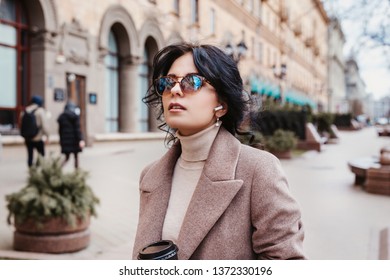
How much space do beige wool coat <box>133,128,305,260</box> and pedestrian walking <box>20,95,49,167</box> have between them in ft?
16.9

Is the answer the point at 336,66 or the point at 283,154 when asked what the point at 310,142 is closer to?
the point at 283,154

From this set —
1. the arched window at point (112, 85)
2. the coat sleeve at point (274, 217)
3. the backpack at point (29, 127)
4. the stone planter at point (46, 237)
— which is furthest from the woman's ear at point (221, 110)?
the backpack at point (29, 127)

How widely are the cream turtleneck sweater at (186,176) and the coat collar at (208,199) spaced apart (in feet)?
0.07

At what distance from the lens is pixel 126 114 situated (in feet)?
16.9

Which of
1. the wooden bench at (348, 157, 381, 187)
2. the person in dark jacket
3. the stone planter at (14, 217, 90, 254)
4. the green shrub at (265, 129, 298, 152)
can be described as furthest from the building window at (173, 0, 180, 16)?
the green shrub at (265, 129, 298, 152)

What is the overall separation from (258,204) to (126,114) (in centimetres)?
398

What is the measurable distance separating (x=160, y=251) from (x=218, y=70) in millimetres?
548

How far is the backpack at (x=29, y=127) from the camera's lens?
20.9ft

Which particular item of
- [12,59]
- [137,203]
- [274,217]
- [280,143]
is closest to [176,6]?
[137,203]

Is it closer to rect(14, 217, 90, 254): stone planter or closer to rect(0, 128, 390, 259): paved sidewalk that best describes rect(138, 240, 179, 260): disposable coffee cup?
rect(0, 128, 390, 259): paved sidewalk

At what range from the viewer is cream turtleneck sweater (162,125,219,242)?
4.72 feet

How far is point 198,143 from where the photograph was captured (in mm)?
1439
